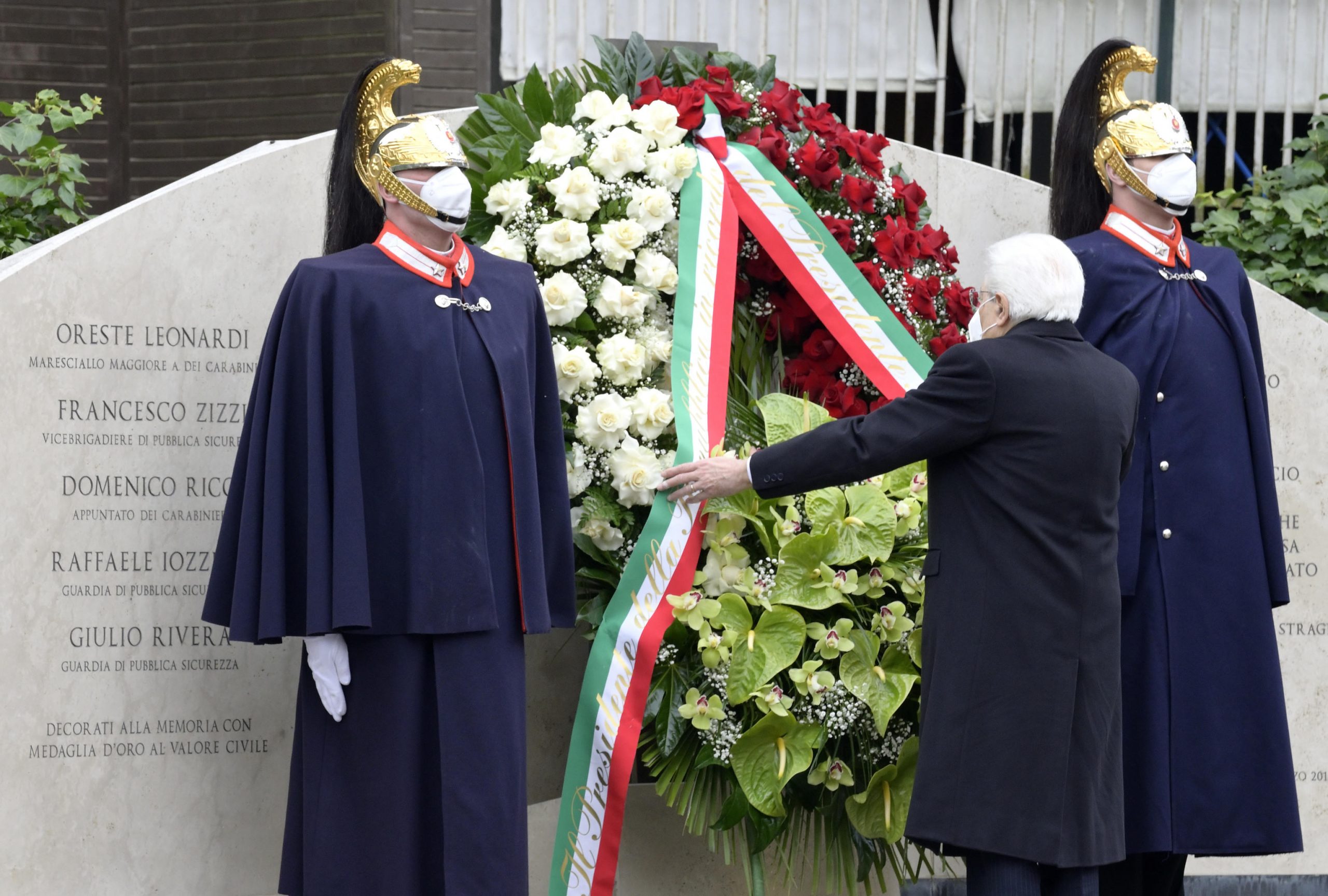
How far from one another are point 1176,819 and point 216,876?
2.23 m

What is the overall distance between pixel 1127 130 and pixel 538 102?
4.77 feet

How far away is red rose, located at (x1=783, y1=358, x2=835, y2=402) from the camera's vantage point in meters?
4.25

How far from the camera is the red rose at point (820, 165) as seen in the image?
4285mm

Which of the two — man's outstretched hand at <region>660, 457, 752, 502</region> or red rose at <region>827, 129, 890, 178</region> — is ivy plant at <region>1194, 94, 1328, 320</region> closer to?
red rose at <region>827, 129, 890, 178</region>

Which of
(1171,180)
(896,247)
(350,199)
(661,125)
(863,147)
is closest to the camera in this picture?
(350,199)

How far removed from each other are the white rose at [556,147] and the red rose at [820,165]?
593 mm

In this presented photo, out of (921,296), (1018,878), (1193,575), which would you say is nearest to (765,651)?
(1018,878)

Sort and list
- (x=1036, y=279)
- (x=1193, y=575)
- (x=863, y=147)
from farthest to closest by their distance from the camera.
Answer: (x=863, y=147), (x=1193, y=575), (x=1036, y=279)

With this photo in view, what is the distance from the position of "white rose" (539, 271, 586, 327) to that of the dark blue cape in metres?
0.44

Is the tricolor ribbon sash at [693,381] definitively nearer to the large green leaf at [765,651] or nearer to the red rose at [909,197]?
the large green leaf at [765,651]

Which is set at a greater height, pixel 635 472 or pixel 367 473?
pixel 367 473

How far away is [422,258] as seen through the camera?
11.4ft

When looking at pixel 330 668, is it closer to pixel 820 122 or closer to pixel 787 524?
pixel 787 524

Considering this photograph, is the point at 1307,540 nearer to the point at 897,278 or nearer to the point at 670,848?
the point at 897,278
